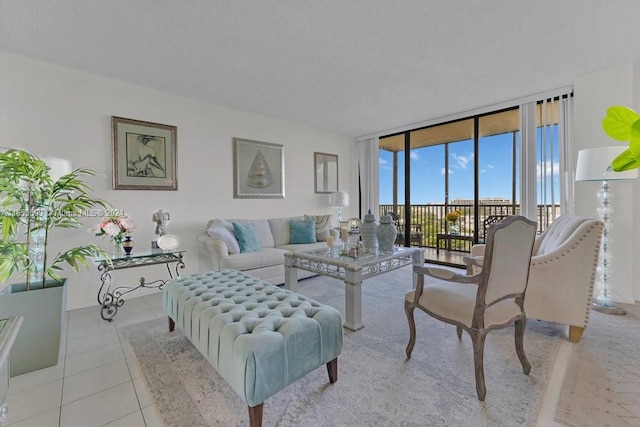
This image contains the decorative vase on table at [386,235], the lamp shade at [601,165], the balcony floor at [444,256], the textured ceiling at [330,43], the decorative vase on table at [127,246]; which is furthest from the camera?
the balcony floor at [444,256]

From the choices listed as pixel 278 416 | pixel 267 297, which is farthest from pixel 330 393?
pixel 267 297

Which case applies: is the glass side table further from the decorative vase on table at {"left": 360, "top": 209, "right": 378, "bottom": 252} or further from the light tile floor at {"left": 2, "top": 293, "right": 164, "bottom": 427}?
the decorative vase on table at {"left": 360, "top": 209, "right": 378, "bottom": 252}

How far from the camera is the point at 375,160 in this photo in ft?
18.7

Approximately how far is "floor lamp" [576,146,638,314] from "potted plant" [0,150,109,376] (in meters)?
4.41

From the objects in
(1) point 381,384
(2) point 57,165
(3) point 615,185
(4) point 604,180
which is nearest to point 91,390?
(1) point 381,384

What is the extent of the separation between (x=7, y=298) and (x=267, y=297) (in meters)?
1.68

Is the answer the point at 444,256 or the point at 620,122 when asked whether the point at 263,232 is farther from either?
the point at 444,256

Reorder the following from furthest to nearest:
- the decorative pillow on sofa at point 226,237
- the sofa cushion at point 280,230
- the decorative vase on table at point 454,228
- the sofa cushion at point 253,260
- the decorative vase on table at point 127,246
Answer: the decorative vase on table at point 454,228 → the sofa cushion at point 280,230 → the decorative pillow on sofa at point 226,237 → the sofa cushion at point 253,260 → the decorative vase on table at point 127,246

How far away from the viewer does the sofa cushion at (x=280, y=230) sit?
421 cm

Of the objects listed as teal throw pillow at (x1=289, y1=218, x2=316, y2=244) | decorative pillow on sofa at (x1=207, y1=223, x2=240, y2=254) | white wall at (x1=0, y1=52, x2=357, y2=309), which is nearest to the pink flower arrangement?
white wall at (x1=0, y1=52, x2=357, y2=309)

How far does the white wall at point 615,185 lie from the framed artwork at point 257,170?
401 centimetres

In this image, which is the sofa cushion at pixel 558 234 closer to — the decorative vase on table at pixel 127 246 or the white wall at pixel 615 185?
the white wall at pixel 615 185

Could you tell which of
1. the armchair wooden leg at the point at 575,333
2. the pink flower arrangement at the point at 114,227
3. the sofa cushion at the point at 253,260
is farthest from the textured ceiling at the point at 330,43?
the armchair wooden leg at the point at 575,333

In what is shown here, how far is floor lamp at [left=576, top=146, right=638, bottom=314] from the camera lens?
100.0 inches
